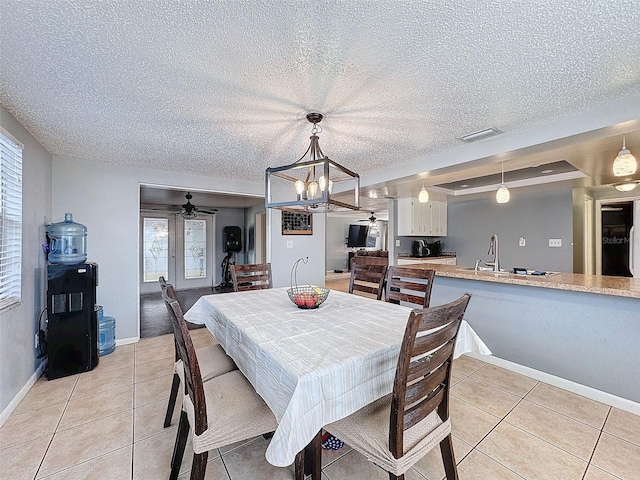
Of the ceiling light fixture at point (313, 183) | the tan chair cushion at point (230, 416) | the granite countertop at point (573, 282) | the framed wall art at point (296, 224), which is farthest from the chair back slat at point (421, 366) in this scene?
the framed wall art at point (296, 224)

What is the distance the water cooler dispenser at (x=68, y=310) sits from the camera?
2.53 meters

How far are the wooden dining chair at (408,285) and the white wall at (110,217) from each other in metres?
3.07

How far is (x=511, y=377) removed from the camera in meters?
2.55

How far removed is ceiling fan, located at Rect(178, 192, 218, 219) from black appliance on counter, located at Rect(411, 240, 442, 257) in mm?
4607

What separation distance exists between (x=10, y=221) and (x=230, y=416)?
2.30 m

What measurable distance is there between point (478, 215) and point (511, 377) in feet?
12.3

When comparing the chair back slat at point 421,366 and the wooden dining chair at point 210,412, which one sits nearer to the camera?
the chair back slat at point 421,366

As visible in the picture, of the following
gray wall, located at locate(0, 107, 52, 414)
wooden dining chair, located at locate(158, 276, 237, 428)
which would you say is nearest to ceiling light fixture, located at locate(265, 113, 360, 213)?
wooden dining chair, located at locate(158, 276, 237, 428)

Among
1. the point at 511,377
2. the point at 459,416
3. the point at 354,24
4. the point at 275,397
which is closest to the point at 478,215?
the point at 511,377

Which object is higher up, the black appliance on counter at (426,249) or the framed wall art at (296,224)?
the framed wall art at (296,224)

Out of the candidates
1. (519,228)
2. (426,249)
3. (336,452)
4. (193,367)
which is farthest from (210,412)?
(519,228)

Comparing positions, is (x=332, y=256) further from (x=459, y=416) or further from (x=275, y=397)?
(x=275, y=397)

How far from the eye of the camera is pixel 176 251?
7176 mm

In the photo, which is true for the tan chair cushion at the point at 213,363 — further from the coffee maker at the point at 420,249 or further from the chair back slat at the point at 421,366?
the coffee maker at the point at 420,249
